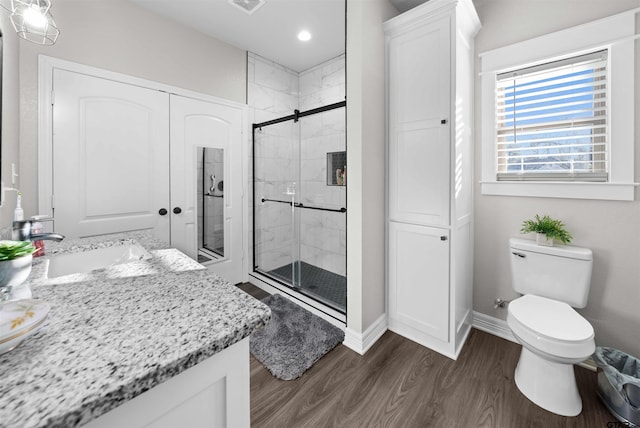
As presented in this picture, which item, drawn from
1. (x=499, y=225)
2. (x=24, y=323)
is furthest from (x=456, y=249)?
(x=24, y=323)

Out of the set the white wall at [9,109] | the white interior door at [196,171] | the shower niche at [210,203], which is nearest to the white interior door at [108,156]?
the white interior door at [196,171]

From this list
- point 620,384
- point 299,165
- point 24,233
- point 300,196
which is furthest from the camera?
point 299,165

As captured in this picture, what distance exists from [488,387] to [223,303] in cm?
175

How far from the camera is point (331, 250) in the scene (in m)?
3.35

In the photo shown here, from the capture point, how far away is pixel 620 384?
140cm

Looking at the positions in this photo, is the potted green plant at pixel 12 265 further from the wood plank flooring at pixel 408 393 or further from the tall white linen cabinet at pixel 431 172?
the tall white linen cabinet at pixel 431 172

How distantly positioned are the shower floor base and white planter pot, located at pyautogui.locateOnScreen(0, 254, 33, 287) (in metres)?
1.92

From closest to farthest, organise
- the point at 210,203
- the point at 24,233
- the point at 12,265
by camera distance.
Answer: the point at 12,265
the point at 24,233
the point at 210,203

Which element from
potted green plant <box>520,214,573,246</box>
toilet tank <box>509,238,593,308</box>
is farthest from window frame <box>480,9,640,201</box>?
toilet tank <box>509,238,593,308</box>

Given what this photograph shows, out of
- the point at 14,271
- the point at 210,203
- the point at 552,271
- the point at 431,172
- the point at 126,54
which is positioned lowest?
the point at 552,271

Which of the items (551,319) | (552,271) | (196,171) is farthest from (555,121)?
(196,171)

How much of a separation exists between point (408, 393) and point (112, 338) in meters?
1.61

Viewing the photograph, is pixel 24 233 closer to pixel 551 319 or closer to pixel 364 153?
pixel 364 153

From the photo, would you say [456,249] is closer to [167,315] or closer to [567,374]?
[567,374]
